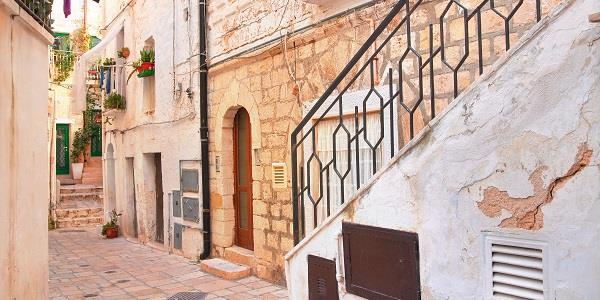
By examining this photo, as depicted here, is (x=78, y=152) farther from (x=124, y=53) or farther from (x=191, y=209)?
(x=191, y=209)

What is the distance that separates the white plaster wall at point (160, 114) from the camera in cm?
889

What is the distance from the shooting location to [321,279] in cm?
372

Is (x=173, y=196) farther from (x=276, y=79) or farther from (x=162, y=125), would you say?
(x=276, y=79)

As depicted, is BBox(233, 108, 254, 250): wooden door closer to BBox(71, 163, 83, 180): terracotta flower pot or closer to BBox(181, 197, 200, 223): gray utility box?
BBox(181, 197, 200, 223): gray utility box

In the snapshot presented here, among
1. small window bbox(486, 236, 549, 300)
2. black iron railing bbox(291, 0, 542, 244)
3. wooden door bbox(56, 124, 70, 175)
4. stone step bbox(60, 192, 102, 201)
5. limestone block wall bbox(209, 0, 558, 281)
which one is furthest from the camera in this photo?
wooden door bbox(56, 124, 70, 175)

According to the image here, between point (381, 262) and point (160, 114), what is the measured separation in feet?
26.3

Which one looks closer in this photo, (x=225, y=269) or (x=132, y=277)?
(x=225, y=269)

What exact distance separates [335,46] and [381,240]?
9.95 feet

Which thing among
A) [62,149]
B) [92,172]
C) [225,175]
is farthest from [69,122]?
[225,175]

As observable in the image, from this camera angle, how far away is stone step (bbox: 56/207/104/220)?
49.2 feet

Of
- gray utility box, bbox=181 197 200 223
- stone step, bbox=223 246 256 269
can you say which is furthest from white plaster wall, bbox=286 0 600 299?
gray utility box, bbox=181 197 200 223

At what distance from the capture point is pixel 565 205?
87.3 inches

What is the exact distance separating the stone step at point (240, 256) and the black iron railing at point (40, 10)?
13.4 feet

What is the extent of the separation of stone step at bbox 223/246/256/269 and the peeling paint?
507 centimetres
